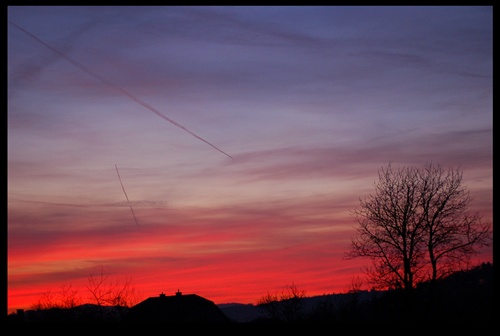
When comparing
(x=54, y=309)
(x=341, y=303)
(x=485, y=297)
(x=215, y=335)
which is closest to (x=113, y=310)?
(x=54, y=309)

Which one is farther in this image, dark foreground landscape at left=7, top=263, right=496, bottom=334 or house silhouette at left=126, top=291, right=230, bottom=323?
house silhouette at left=126, top=291, right=230, bottom=323

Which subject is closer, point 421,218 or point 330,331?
point 330,331

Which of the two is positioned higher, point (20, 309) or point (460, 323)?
point (20, 309)

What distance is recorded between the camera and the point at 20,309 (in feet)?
52.6

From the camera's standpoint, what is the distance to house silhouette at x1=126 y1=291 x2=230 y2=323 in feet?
167

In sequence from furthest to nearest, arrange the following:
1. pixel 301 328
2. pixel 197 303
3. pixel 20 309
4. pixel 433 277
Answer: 1. pixel 197 303
2. pixel 433 277
3. pixel 20 309
4. pixel 301 328

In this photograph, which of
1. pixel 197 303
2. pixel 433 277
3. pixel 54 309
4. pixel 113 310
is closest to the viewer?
pixel 433 277

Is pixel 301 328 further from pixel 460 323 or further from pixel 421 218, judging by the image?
pixel 421 218

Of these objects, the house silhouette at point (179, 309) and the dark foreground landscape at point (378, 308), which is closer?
the dark foreground landscape at point (378, 308)

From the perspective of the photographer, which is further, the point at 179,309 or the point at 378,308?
the point at 179,309

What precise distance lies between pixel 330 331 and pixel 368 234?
84.8ft

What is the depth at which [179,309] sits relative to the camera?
52.7 m

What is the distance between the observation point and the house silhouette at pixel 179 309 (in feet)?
167
